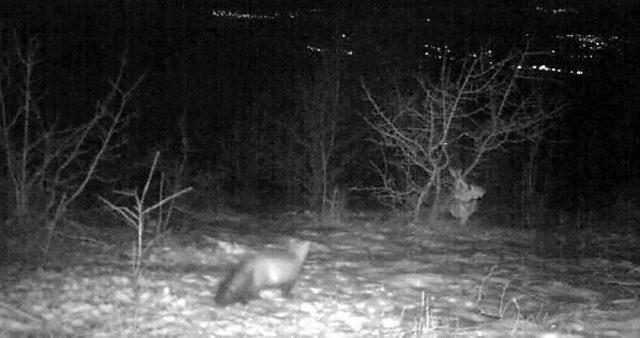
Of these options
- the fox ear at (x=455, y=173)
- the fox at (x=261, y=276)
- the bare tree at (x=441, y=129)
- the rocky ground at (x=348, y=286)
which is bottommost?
the rocky ground at (x=348, y=286)

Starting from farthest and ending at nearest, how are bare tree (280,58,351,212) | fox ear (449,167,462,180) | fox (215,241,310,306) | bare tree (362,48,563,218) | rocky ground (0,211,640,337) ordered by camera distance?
bare tree (280,58,351,212)
fox ear (449,167,462,180)
bare tree (362,48,563,218)
fox (215,241,310,306)
rocky ground (0,211,640,337)

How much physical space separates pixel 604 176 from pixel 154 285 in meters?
20.5

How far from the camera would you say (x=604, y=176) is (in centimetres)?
2569

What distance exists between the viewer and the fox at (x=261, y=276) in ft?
26.1

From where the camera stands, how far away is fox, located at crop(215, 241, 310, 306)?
7.96 metres

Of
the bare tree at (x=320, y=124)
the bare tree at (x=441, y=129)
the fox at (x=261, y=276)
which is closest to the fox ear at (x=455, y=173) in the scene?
the bare tree at (x=441, y=129)

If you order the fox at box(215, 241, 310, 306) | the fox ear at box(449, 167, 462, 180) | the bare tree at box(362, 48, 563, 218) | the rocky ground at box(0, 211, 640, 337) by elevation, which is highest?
the bare tree at box(362, 48, 563, 218)

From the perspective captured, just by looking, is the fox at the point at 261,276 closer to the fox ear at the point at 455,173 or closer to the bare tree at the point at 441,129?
the bare tree at the point at 441,129

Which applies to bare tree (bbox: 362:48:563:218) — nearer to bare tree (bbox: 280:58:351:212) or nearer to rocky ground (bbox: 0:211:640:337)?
bare tree (bbox: 280:58:351:212)

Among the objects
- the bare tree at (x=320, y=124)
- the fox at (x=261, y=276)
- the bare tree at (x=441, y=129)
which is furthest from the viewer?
the bare tree at (x=320, y=124)

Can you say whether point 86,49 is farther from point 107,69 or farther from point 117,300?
point 117,300

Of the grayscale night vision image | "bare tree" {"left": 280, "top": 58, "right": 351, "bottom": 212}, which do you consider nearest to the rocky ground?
the grayscale night vision image

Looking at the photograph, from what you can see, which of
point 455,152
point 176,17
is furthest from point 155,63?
point 455,152

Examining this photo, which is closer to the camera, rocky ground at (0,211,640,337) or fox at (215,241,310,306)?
rocky ground at (0,211,640,337)
